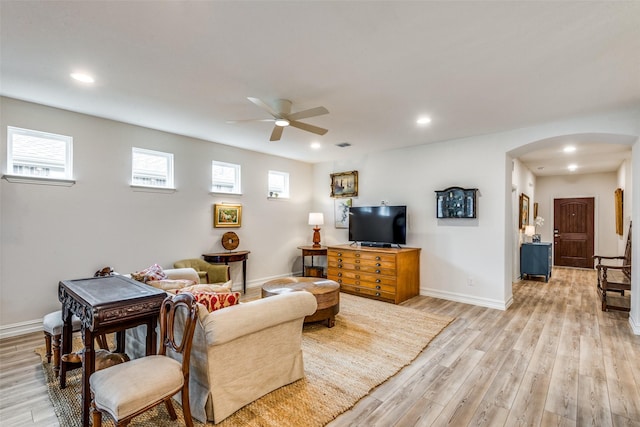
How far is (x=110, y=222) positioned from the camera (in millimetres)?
4094

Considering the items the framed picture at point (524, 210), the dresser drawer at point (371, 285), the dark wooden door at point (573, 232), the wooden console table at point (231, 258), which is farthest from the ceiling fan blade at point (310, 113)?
the dark wooden door at point (573, 232)

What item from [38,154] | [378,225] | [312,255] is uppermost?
[38,154]

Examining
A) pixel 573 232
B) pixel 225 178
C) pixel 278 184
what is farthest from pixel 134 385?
pixel 573 232

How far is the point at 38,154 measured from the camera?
3.63 metres

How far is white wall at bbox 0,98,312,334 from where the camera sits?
3.45 metres

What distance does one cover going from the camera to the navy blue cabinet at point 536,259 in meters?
6.47

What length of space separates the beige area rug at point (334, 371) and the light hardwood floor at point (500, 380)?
0.10 meters

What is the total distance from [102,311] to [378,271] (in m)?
3.93

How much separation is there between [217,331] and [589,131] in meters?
4.77

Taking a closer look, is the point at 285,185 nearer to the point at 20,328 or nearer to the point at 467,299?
the point at 467,299

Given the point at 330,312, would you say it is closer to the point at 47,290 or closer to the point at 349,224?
the point at 349,224

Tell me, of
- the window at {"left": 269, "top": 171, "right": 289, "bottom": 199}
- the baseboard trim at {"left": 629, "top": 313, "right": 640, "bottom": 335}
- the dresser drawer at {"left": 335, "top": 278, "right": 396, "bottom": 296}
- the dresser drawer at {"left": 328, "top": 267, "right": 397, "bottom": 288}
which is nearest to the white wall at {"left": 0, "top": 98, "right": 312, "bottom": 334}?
the window at {"left": 269, "top": 171, "right": 289, "bottom": 199}

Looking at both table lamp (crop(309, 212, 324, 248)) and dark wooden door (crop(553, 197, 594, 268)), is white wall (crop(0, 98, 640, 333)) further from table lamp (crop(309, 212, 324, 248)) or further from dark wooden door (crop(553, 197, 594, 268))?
dark wooden door (crop(553, 197, 594, 268))

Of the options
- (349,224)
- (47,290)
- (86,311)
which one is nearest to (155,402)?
(86,311)
